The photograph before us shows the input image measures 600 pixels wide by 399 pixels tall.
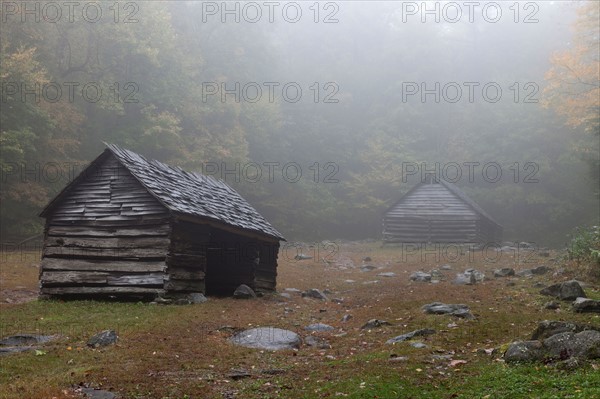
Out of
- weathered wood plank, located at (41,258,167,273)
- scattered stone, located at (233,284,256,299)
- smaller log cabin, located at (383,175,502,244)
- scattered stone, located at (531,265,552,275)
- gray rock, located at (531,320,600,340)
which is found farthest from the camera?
smaller log cabin, located at (383,175,502,244)

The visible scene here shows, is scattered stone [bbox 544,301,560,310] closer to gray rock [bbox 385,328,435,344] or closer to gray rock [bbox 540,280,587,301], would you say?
gray rock [bbox 540,280,587,301]

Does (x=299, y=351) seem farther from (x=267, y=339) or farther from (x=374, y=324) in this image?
(x=374, y=324)

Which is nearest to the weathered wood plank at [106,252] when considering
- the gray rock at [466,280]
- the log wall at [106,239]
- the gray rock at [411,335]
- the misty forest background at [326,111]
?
the log wall at [106,239]

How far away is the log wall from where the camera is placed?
1571cm

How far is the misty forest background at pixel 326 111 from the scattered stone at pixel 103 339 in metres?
18.5

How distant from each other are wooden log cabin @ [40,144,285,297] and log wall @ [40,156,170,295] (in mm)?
30

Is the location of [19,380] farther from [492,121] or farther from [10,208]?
[492,121]

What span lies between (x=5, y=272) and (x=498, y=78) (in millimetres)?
58466

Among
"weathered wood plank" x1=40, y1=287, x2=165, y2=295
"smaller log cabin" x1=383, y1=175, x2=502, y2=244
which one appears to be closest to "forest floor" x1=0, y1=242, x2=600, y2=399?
"weathered wood plank" x1=40, y1=287, x2=165, y2=295

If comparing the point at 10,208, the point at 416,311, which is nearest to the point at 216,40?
the point at 10,208

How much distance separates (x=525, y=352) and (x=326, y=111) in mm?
56007

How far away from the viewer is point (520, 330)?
10672 millimetres

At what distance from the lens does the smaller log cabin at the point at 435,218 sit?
129ft

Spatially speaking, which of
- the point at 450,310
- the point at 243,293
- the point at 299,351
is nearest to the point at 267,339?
the point at 299,351
